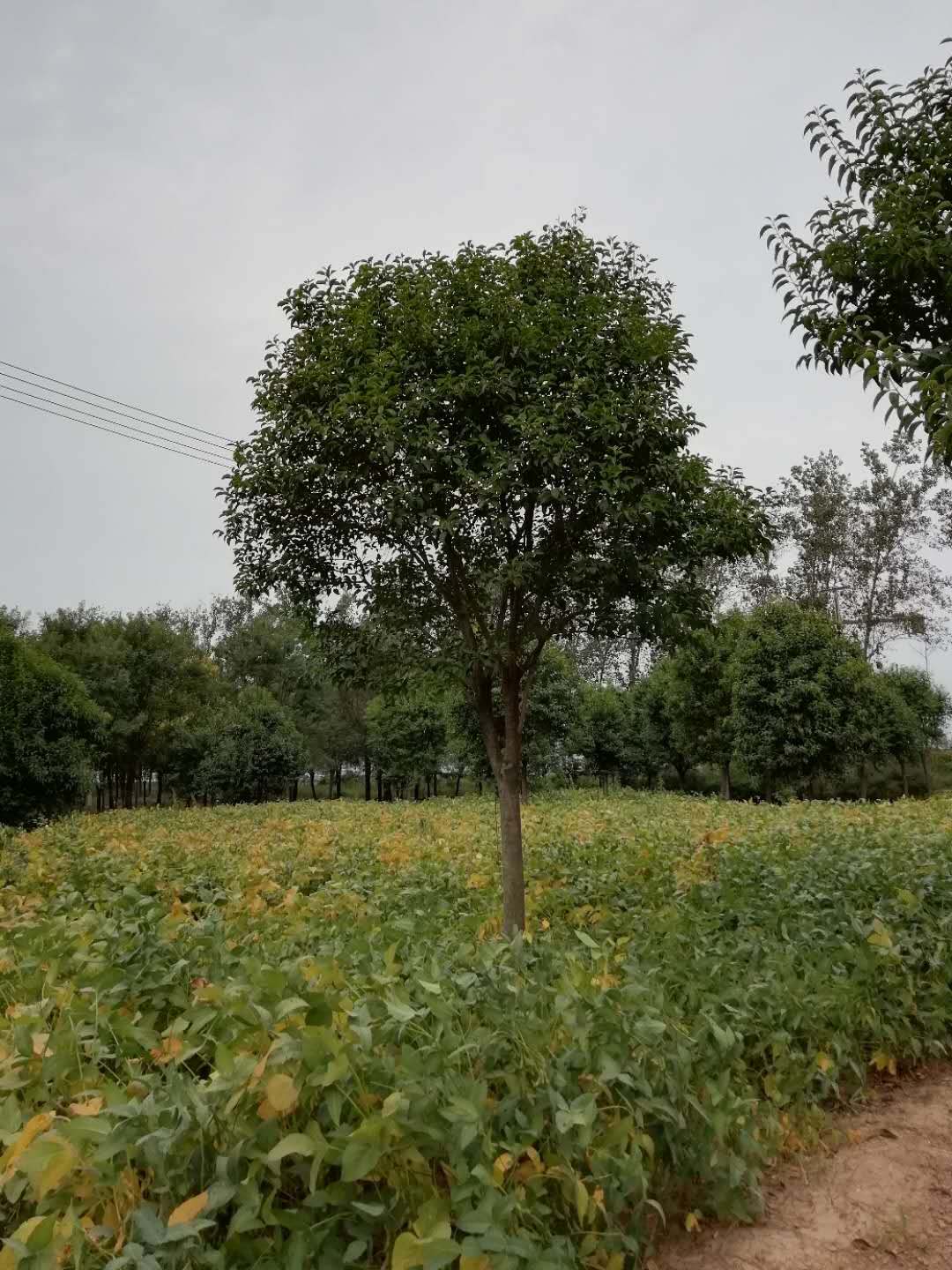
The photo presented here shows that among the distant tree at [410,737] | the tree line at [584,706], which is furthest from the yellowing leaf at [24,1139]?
the distant tree at [410,737]

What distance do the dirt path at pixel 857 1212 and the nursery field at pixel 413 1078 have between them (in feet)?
0.36

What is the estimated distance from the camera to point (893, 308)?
5973 millimetres

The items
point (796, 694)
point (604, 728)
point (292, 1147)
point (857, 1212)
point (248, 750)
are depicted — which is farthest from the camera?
point (604, 728)

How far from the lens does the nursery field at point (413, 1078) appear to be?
7.46ft

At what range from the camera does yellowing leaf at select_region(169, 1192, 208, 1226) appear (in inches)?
82.7

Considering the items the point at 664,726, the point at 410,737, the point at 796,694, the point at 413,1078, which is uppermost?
the point at 796,694

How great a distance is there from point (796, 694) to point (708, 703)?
5.46m

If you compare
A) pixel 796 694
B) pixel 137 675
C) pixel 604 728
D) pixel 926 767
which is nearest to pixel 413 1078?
pixel 796 694

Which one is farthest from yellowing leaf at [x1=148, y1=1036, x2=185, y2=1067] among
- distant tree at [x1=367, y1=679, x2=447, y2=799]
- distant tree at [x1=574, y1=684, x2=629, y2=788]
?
distant tree at [x1=574, y1=684, x2=629, y2=788]

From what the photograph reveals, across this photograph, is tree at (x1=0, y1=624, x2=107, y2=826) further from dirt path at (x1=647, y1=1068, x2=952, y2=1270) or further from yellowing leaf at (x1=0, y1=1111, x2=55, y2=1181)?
dirt path at (x1=647, y1=1068, x2=952, y2=1270)

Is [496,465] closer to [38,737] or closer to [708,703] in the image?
[38,737]

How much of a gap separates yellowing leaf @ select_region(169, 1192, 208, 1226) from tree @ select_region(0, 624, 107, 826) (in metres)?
21.5

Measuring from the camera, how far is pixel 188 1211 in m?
2.11

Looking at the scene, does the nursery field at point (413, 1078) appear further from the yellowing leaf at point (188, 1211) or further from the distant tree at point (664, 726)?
the distant tree at point (664, 726)
